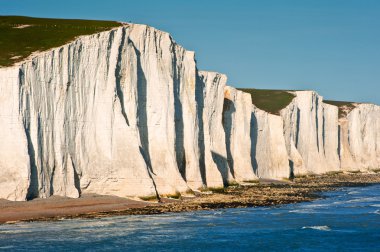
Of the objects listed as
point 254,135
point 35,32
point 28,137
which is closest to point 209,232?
point 28,137

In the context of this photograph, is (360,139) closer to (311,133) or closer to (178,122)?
(311,133)

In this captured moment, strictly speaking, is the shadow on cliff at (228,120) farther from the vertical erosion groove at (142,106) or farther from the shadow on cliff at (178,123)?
the vertical erosion groove at (142,106)

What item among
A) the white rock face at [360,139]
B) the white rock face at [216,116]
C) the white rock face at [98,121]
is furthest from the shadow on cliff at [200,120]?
the white rock face at [360,139]

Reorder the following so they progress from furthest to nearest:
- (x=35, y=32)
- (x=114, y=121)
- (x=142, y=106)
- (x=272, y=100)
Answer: (x=272, y=100) < (x=142, y=106) < (x=35, y=32) < (x=114, y=121)

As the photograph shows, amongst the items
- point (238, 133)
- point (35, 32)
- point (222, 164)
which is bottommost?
point (222, 164)

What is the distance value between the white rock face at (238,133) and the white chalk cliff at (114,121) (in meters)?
0.27

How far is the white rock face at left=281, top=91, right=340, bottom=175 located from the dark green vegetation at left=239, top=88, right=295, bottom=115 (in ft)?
3.10

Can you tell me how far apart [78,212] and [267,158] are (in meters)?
46.4

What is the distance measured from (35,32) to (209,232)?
20.6m

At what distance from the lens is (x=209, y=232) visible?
31.0 meters

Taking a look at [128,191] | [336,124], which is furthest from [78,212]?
[336,124]

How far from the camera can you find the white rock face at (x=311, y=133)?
91.6m

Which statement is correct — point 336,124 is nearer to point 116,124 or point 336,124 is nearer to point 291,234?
point 116,124

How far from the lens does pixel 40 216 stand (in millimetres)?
33656
